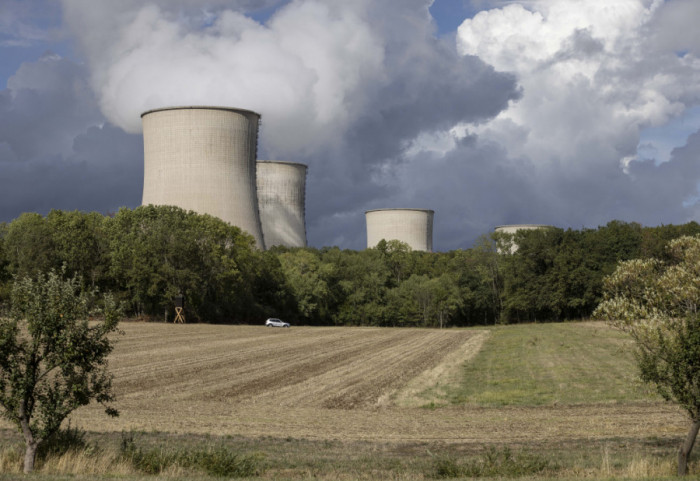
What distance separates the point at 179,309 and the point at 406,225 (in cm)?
3093

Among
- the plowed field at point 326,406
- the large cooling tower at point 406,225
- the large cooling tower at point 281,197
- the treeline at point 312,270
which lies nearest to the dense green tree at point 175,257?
the treeline at point 312,270

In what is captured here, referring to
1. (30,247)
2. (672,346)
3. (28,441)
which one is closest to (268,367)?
(28,441)

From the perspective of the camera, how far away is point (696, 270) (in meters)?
14.6

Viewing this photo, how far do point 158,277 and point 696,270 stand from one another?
44.7 metres

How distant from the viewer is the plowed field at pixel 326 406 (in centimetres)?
1379

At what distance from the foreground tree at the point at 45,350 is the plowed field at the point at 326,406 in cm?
155

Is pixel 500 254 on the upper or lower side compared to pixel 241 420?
→ upper

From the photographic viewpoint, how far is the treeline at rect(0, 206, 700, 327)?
2180 inches

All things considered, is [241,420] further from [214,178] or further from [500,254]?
[500,254]

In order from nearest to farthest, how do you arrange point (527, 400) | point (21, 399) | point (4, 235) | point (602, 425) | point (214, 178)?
point (21, 399) → point (602, 425) → point (527, 400) → point (214, 178) → point (4, 235)

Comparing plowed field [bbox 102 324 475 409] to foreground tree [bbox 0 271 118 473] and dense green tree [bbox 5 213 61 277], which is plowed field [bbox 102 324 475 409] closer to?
foreground tree [bbox 0 271 118 473]

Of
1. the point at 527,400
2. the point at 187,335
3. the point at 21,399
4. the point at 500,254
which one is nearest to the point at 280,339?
the point at 187,335

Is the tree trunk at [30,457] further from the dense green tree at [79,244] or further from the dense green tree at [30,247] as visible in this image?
the dense green tree at [79,244]

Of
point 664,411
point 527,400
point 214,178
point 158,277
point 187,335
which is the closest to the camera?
point 664,411
